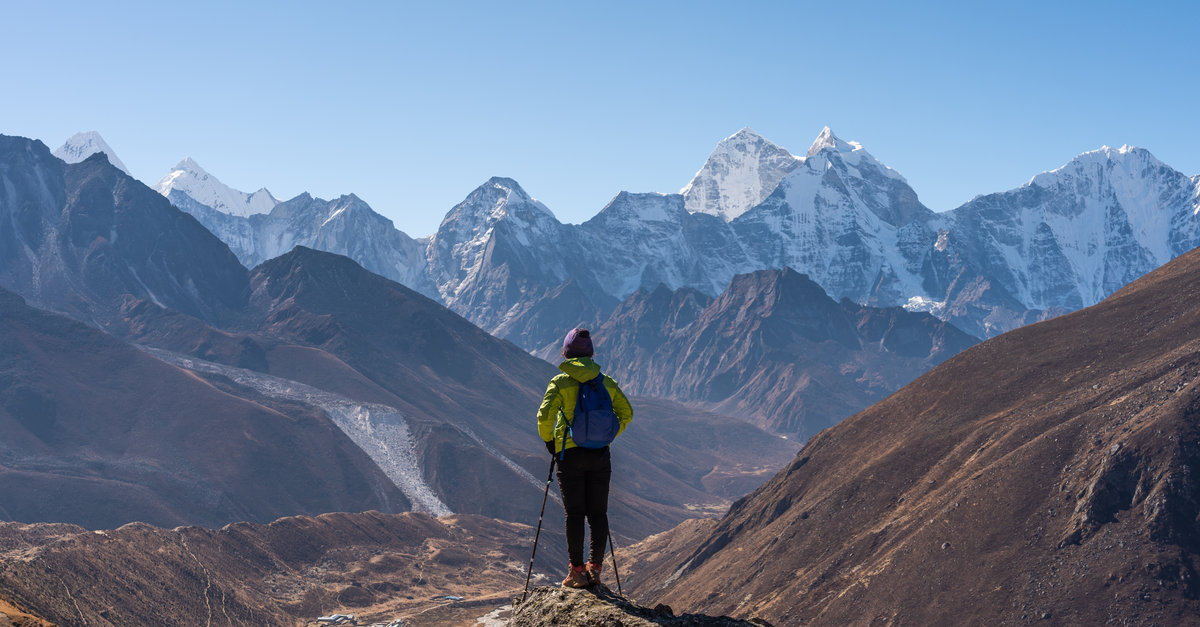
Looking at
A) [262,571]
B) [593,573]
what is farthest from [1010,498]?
[262,571]

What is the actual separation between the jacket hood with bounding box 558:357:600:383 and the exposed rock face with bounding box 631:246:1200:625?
68939 millimetres

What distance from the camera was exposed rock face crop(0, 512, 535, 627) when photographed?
94.2 metres

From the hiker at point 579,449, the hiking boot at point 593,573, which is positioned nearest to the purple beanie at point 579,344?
the hiker at point 579,449

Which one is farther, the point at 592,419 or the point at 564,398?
the point at 564,398

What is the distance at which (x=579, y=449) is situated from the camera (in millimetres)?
21609

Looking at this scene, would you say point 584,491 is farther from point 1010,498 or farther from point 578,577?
point 1010,498

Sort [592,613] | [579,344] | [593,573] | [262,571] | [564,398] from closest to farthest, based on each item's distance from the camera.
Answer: [592,613] < [564,398] < [579,344] < [593,573] < [262,571]

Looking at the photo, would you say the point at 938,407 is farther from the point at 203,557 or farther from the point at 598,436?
the point at 598,436

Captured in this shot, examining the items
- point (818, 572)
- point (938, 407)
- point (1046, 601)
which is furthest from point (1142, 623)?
point (938, 407)

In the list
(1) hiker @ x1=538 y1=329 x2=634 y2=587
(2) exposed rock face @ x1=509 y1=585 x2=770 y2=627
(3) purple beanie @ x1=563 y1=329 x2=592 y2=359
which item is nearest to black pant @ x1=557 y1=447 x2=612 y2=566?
(1) hiker @ x1=538 y1=329 x2=634 y2=587

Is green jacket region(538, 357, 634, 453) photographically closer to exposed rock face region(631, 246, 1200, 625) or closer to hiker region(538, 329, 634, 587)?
hiker region(538, 329, 634, 587)

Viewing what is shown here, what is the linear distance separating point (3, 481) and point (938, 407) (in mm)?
141391

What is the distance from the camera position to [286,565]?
13250 cm

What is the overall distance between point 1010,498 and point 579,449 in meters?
79.5
